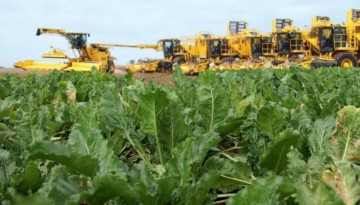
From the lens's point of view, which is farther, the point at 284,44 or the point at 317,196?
the point at 284,44

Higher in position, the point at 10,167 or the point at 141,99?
the point at 141,99

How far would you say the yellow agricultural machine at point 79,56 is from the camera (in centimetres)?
3126

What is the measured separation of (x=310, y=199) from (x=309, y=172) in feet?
0.85

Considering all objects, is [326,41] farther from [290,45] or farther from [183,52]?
[183,52]

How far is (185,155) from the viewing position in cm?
97

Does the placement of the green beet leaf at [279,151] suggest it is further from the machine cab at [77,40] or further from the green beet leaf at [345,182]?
the machine cab at [77,40]

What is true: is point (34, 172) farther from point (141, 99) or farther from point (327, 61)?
point (327, 61)

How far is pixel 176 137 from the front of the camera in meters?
1.33

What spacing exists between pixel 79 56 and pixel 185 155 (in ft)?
114

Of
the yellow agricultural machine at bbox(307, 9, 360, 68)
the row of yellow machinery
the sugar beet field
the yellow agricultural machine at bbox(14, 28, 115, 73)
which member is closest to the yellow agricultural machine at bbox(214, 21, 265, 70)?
the row of yellow machinery

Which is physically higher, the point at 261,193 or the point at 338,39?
the point at 338,39

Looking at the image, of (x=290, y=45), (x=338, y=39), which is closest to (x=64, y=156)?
(x=338, y=39)

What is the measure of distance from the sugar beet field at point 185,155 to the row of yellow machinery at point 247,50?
24734mm

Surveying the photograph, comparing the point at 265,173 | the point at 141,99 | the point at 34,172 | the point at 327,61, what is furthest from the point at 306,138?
the point at 327,61
